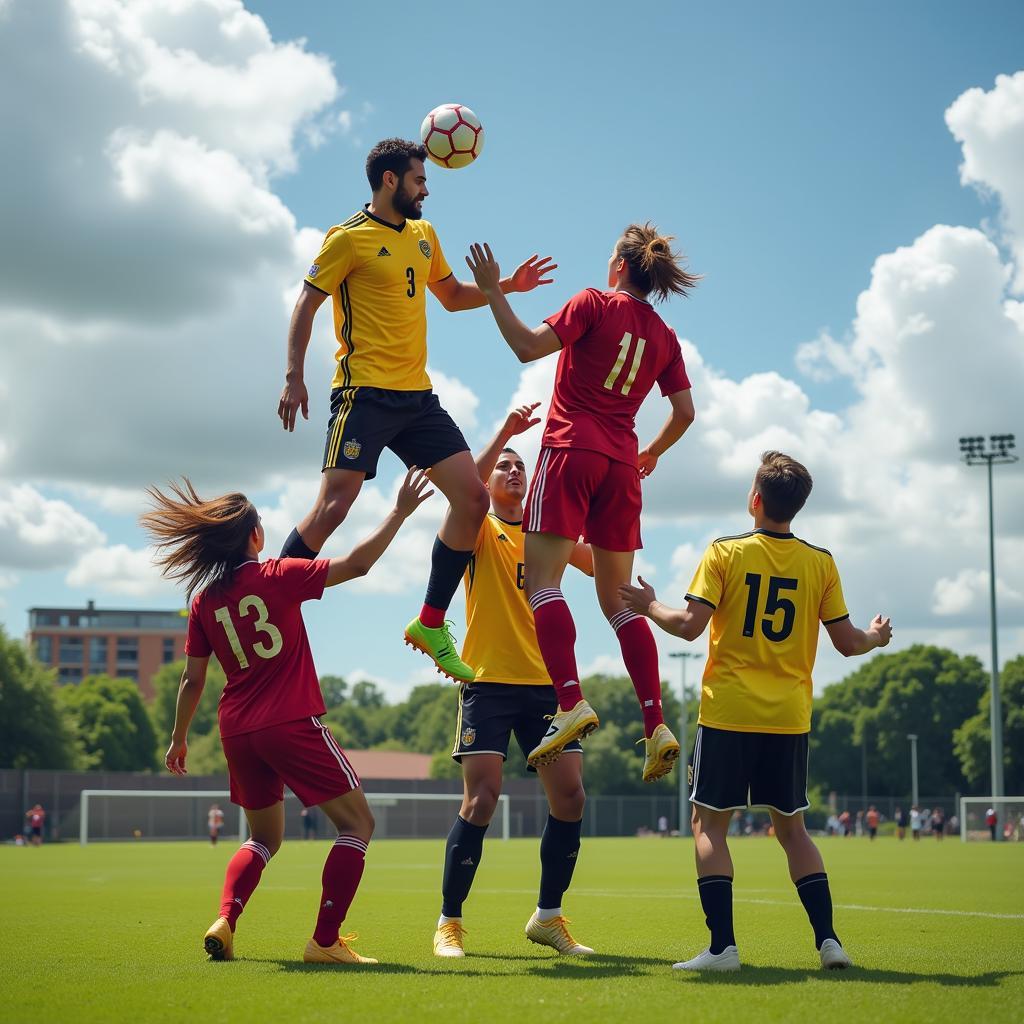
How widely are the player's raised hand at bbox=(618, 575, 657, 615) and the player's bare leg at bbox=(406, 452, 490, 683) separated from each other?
1328 millimetres

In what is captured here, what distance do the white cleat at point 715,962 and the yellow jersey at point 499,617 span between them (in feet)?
7.37

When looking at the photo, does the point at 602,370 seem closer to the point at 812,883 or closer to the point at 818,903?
the point at 812,883

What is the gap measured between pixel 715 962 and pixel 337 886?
2.05 m

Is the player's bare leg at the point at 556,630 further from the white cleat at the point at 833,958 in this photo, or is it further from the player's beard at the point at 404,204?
the player's beard at the point at 404,204

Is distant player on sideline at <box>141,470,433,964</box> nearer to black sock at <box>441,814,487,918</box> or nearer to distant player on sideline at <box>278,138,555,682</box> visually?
distant player on sideline at <box>278,138,555,682</box>

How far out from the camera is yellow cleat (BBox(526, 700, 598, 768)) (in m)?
6.77

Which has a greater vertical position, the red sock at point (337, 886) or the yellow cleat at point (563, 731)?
the yellow cleat at point (563, 731)

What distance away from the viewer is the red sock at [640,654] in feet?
24.1

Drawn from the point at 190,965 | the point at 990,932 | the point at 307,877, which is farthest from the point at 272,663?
the point at 307,877

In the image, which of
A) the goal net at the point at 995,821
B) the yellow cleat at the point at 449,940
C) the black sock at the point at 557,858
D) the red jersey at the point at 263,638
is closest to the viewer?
the red jersey at the point at 263,638

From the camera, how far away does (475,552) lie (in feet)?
27.7

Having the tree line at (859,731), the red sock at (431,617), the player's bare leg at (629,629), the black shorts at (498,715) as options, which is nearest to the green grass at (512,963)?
the black shorts at (498,715)

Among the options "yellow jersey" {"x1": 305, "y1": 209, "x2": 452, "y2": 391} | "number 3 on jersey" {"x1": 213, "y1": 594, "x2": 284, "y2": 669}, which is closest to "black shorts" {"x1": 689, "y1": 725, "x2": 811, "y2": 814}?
"number 3 on jersey" {"x1": 213, "y1": 594, "x2": 284, "y2": 669}

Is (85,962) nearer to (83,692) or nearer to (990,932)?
(990,932)
